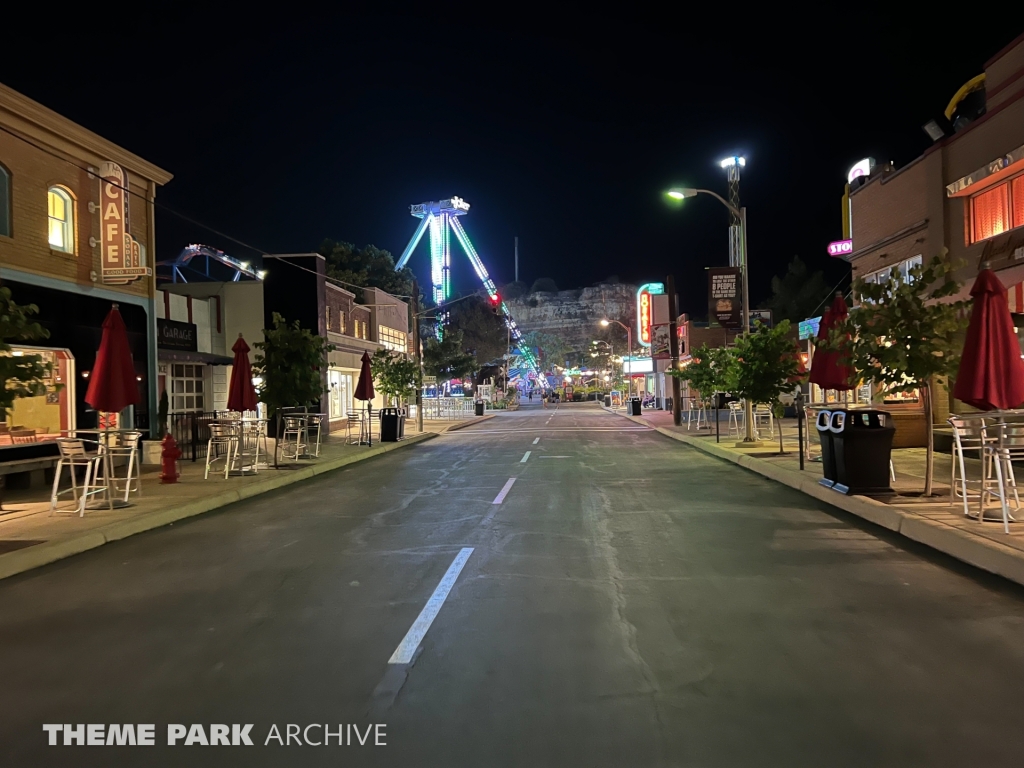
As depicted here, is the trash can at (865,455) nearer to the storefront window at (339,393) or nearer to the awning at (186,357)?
the awning at (186,357)

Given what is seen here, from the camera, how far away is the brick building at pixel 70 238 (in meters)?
14.1

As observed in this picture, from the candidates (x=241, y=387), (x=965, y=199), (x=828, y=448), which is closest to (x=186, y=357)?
(x=241, y=387)

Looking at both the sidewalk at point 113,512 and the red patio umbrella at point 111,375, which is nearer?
the sidewalk at point 113,512

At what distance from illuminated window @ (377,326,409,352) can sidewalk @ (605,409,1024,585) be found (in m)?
29.7

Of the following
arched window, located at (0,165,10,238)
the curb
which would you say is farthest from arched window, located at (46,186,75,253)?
the curb

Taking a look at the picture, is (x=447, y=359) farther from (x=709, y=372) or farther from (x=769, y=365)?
(x=769, y=365)

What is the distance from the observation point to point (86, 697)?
4246 millimetres

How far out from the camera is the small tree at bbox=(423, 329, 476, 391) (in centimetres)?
5466

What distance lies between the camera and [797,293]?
70688mm

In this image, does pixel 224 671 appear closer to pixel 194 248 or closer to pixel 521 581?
pixel 521 581

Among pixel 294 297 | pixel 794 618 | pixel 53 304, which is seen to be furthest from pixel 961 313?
pixel 294 297

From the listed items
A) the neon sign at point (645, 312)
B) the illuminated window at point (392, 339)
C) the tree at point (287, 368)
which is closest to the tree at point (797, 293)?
the neon sign at point (645, 312)

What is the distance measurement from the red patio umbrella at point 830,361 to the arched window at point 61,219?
51.7 feet

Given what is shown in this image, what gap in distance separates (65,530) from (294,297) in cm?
2266
